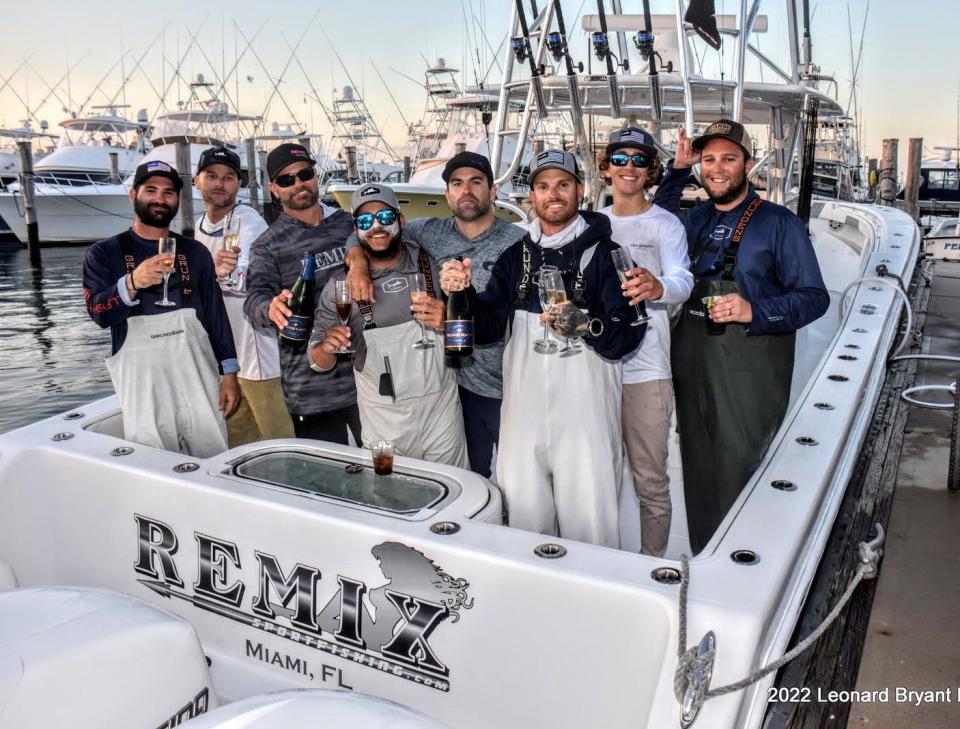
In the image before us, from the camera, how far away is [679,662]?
149cm

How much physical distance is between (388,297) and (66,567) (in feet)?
4.36

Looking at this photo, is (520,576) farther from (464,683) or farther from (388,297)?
(388,297)

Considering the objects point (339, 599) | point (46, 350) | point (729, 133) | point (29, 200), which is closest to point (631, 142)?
point (729, 133)

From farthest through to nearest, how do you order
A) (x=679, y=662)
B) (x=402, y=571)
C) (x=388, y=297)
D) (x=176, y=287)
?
(x=176, y=287) < (x=388, y=297) < (x=402, y=571) < (x=679, y=662)

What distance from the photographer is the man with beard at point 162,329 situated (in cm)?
282

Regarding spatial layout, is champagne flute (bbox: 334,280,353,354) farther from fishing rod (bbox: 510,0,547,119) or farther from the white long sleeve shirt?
fishing rod (bbox: 510,0,547,119)

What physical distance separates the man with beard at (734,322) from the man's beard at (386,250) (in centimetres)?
101

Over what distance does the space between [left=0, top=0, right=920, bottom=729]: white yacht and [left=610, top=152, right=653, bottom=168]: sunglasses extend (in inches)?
37.4

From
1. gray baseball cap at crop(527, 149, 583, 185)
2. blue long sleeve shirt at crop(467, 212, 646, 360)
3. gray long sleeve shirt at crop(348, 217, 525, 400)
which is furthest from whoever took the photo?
gray long sleeve shirt at crop(348, 217, 525, 400)

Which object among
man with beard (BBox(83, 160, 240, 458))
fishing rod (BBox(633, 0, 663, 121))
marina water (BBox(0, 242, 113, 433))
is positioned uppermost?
fishing rod (BBox(633, 0, 663, 121))

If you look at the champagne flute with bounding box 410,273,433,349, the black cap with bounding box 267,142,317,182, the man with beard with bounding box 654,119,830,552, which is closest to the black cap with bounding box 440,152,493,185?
the champagne flute with bounding box 410,273,433,349

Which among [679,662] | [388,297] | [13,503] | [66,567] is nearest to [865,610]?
[679,662]

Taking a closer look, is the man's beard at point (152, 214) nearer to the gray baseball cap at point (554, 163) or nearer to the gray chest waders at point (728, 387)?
Answer: the gray baseball cap at point (554, 163)

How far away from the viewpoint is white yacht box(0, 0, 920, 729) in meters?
1.52
